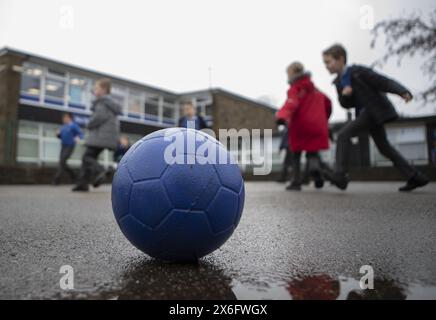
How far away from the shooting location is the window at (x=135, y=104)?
2677 cm

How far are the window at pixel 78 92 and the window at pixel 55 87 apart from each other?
1.74 ft

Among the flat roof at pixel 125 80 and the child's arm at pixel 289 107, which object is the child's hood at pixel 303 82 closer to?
the child's arm at pixel 289 107

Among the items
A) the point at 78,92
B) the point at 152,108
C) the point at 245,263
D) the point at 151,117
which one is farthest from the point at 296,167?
the point at 152,108

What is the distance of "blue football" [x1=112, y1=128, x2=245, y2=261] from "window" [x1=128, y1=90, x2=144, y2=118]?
25903mm

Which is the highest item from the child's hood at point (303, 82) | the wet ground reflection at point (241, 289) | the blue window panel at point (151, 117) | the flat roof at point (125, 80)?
the flat roof at point (125, 80)

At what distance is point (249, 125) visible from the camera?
103ft

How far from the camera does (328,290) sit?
1.21m

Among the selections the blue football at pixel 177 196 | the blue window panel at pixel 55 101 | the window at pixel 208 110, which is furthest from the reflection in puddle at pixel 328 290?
the window at pixel 208 110

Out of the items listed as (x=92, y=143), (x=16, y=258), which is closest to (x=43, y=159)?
(x=92, y=143)

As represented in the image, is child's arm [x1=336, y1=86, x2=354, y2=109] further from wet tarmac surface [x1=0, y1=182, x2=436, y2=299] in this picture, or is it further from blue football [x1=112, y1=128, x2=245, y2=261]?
blue football [x1=112, y1=128, x2=245, y2=261]

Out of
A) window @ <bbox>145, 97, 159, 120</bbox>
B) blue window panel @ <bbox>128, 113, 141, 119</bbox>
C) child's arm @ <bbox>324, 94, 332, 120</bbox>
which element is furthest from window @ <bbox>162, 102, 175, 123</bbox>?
child's arm @ <bbox>324, 94, 332, 120</bbox>

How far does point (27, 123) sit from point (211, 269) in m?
22.4

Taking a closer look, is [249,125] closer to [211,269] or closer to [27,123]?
[27,123]

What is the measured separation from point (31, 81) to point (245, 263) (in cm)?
2277
